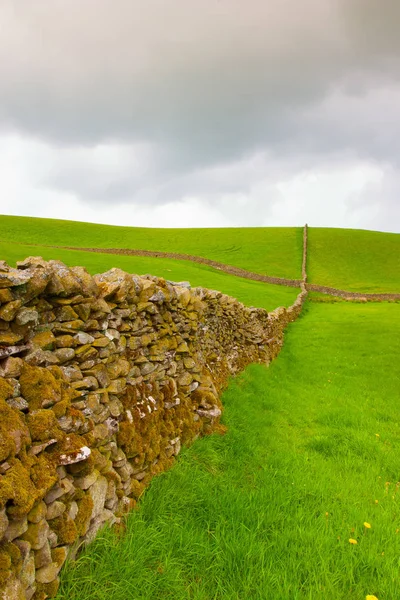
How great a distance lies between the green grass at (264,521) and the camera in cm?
348

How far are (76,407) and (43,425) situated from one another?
65cm

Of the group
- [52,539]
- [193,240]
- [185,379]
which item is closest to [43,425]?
[52,539]

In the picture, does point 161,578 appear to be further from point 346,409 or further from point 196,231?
point 196,231

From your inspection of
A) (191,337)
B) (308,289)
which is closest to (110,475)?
(191,337)

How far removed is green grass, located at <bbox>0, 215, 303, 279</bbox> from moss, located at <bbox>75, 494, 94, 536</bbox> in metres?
51.9

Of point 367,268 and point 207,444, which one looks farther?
point 367,268

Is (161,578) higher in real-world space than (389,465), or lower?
higher

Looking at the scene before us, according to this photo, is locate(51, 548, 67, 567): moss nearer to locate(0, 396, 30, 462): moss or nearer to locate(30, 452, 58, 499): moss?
locate(30, 452, 58, 499): moss

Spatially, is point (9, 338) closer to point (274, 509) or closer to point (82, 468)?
point (82, 468)

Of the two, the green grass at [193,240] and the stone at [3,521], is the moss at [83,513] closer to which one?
the stone at [3,521]

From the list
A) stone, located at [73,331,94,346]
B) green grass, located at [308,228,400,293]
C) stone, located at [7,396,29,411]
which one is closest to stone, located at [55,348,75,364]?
stone, located at [73,331,94,346]

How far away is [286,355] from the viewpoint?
17.7 metres

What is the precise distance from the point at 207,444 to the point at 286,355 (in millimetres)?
12220

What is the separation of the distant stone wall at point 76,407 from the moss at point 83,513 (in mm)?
10
